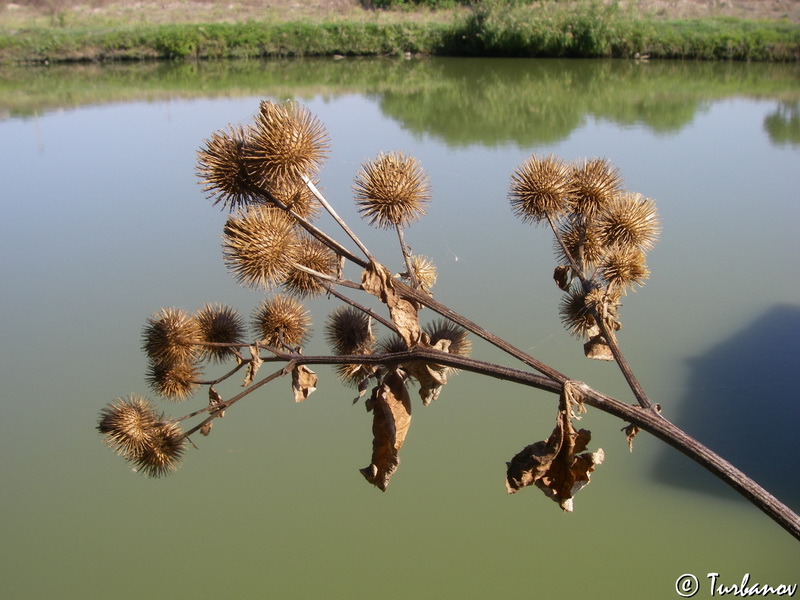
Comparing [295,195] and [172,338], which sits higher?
[295,195]

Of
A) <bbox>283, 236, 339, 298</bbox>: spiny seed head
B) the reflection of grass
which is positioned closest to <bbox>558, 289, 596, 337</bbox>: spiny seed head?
<bbox>283, 236, 339, 298</bbox>: spiny seed head

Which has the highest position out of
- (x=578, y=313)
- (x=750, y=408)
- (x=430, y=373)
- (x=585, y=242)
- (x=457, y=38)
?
(x=457, y=38)

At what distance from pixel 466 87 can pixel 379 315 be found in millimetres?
11612

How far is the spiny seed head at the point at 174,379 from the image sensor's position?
48.6 inches

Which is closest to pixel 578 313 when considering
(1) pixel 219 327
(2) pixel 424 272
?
(2) pixel 424 272

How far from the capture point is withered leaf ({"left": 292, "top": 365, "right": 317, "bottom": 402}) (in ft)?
3.57

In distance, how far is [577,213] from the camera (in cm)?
122

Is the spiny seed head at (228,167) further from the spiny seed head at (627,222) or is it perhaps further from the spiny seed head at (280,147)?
the spiny seed head at (627,222)

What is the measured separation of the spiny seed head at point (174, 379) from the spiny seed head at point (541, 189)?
1.83 feet

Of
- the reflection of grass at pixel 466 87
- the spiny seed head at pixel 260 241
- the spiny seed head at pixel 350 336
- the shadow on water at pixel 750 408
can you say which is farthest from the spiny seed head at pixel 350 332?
the reflection of grass at pixel 466 87

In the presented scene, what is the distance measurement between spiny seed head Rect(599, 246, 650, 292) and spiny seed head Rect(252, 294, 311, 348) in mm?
479

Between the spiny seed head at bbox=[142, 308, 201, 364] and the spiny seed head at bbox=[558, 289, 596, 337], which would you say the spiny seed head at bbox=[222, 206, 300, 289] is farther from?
the spiny seed head at bbox=[558, 289, 596, 337]

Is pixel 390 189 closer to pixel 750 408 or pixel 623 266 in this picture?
pixel 623 266

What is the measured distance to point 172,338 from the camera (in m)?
1.24
